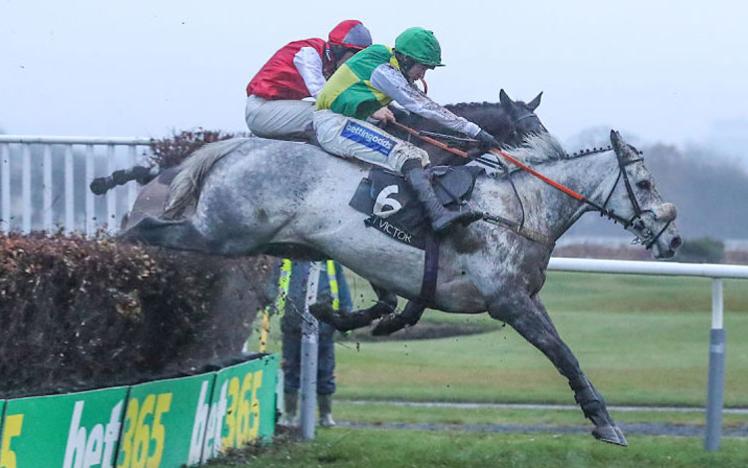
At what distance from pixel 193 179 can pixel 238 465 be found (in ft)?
4.80

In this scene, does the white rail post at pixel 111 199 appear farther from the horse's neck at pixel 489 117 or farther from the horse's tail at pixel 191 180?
the horse's neck at pixel 489 117

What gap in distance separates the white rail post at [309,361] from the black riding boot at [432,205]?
63.5 inches

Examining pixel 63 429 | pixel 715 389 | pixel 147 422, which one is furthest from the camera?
pixel 715 389

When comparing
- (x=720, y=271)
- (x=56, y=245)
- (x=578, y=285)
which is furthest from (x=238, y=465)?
(x=578, y=285)

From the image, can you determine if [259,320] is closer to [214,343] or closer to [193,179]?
[214,343]

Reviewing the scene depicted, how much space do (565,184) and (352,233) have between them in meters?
1.19

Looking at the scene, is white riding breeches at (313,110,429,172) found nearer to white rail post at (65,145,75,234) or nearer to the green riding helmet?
the green riding helmet

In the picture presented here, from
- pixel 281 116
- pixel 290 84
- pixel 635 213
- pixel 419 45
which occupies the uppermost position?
pixel 419 45

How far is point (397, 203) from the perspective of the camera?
670 centimetres

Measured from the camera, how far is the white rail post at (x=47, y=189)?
852cm

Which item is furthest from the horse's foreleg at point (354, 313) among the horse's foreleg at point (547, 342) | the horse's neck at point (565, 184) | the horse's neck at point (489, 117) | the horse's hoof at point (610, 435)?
the horse's hoof at point (610, 435)

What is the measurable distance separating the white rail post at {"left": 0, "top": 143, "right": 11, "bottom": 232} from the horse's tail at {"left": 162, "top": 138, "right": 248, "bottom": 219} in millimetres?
2136

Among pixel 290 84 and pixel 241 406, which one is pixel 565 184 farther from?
pixel 241 406

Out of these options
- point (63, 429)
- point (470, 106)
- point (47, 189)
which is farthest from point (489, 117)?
point (63, 429)
